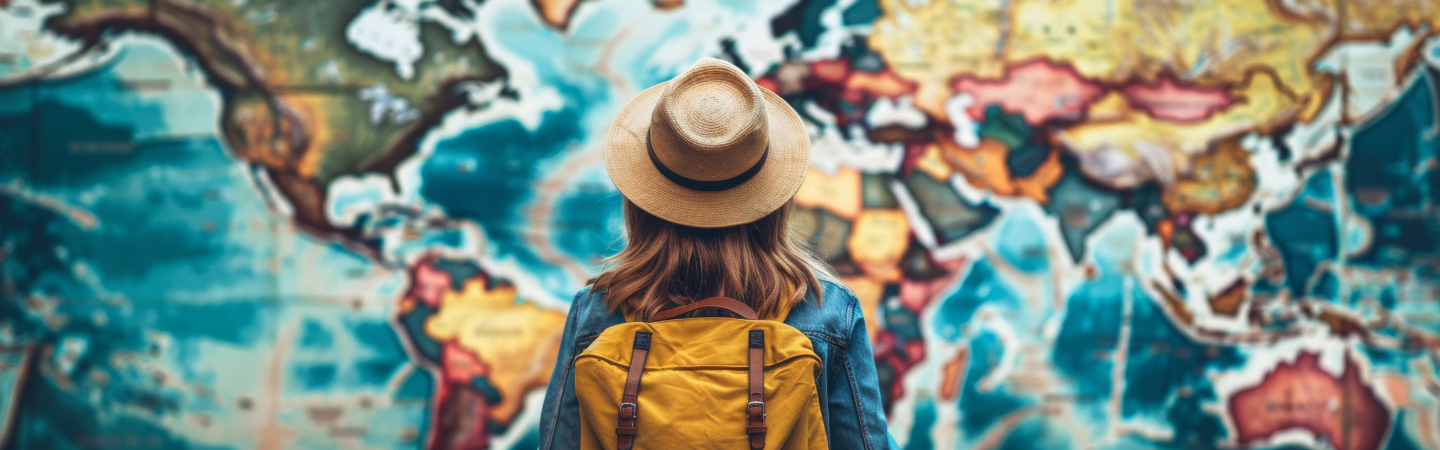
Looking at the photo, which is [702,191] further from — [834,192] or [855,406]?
[834,192]

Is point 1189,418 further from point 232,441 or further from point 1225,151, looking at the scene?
point 232,441

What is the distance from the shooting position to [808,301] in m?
1.36

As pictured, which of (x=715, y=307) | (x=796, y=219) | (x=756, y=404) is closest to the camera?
(x=756, y=404)

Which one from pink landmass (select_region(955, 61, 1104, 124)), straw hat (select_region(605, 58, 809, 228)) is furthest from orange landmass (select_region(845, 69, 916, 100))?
straw hat (select_region(605, 58, 809, 228))

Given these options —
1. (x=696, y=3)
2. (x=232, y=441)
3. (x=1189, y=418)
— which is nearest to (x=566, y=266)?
(x=696, y=3)

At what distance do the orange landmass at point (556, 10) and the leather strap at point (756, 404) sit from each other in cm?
216

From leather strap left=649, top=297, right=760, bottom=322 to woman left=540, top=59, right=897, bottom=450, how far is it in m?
0.02

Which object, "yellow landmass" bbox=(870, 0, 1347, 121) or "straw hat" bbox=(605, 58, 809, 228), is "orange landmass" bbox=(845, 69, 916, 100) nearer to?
"yellow landmass" bbox=(870, 0, 1347, 121)

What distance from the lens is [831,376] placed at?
134 cm

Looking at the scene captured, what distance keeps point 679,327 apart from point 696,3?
2060mm

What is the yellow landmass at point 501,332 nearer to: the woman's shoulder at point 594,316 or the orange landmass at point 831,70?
the orange landmass at point 831,70

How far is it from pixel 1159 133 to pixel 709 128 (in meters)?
2.48

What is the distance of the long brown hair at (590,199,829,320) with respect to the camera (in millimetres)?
1341

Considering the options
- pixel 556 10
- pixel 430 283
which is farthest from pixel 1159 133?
pixel 430 283
